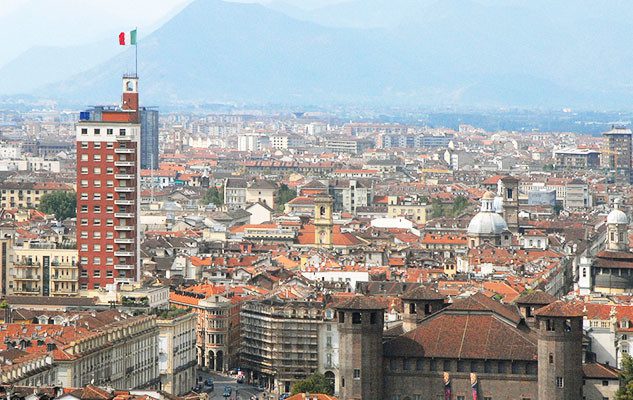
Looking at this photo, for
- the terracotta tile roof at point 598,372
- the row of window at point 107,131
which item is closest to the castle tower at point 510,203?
the row of window at point 107,131

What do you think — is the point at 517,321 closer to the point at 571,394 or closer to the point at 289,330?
the point at 571,394

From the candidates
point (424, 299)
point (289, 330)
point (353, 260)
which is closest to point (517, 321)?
point (424, 299)

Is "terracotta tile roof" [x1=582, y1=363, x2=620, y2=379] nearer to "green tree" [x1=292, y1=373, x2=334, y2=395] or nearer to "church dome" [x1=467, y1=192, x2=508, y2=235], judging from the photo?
"green tree" [x1=292, y1=373, x2=334, y2=395]

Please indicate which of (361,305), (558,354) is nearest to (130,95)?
(361,305)

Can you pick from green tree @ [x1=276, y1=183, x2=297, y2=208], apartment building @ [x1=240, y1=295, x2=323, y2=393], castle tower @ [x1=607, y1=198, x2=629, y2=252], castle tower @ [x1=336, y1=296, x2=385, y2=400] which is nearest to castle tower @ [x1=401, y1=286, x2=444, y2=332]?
castle tower @ [x1=336, y1=296, x2=385, y2=400]

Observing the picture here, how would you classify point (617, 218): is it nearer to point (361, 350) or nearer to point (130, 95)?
point (130, 95)

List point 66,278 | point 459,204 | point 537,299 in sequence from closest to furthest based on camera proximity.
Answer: point 537,299, point 66,278, point 459,204
